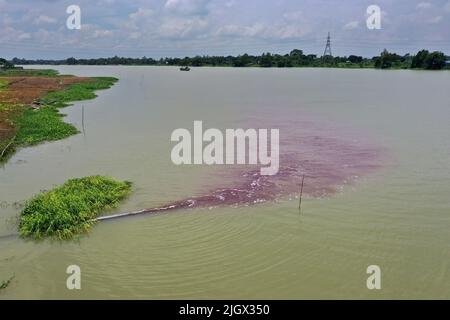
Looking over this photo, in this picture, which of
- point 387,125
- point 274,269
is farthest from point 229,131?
point 274,269

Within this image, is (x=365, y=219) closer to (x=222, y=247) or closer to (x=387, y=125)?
(x=222, y=247)

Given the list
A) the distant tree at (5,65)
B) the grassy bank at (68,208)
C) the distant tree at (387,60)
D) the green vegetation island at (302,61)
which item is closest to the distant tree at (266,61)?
the green vegetation island at (302,61)

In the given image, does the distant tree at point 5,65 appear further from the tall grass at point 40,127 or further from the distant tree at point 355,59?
the distant tree at point 355,59

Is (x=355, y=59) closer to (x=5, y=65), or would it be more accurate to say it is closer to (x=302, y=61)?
(x=302, y=61)

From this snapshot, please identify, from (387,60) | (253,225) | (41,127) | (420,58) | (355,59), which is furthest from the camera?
(355,59)

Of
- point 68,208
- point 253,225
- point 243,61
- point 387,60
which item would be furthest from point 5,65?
point 253,225

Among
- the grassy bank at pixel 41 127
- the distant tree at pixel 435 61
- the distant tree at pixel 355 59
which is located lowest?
the grassy bank at pixel 41 127
